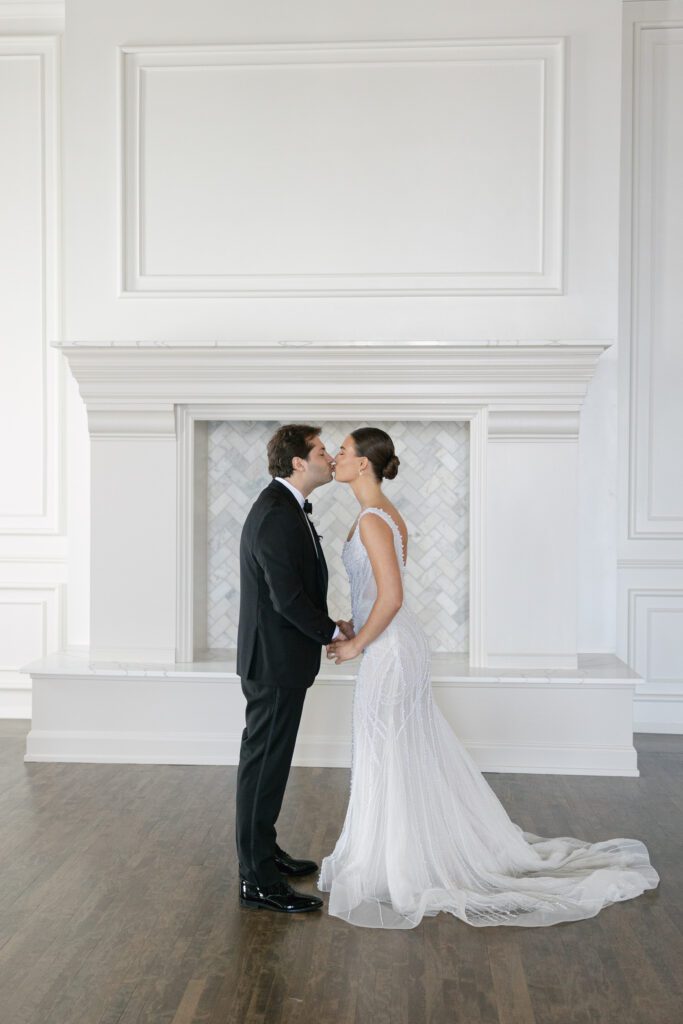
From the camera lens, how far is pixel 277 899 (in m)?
3.34

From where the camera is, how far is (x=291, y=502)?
340 centimetres

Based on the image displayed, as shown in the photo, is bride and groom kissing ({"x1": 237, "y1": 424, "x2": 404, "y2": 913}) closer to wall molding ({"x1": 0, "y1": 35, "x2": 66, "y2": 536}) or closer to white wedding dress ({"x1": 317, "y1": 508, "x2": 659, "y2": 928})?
white wedding dress ({"x1": 317, "y1": 508, "x2": 659, "y2": 928})

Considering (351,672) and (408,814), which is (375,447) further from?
(351,672)

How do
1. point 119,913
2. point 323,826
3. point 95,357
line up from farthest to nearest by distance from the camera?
1. point 95,357
2. point 323,826
3. point 119,913

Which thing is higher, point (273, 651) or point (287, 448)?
point (287, 448)

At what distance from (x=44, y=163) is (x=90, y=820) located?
3832 mm

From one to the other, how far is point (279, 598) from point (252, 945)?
102 cm

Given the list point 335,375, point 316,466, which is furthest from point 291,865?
point 335,375

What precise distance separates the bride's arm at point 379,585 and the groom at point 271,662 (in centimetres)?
15

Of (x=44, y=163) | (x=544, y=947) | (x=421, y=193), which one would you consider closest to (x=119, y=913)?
(x=544, y=947)

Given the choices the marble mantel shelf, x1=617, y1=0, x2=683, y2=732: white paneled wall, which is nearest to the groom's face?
the marble mantel shelf

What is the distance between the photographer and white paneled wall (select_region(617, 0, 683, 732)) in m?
5.81

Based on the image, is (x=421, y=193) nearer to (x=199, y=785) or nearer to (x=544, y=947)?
(x=199, y=785)

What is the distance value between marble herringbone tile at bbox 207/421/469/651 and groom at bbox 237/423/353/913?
232cm
